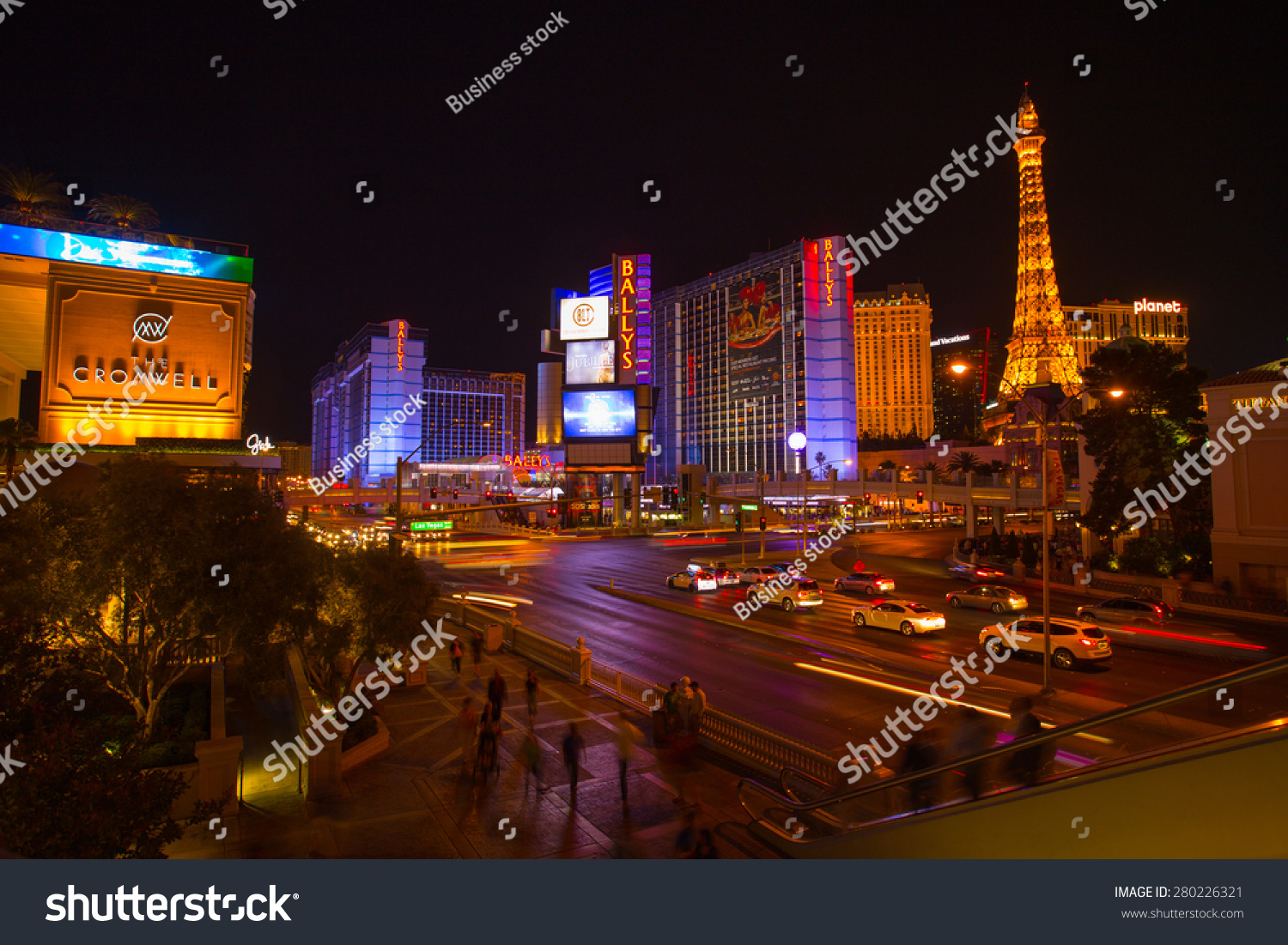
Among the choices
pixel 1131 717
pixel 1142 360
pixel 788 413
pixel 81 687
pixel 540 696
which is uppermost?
pixel 788 413

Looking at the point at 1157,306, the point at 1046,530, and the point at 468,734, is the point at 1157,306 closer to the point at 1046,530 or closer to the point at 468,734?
the point at 1046,530

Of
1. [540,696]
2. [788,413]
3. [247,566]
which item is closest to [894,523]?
[788,413]

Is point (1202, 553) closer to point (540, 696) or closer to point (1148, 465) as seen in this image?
point (1148, 465)

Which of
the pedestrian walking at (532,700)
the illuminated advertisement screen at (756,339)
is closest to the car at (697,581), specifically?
the pedestrian walking at (532,700)

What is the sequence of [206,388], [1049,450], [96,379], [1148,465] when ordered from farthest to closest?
[206,388] < [96,379] < [1148,465] < [1049,450]

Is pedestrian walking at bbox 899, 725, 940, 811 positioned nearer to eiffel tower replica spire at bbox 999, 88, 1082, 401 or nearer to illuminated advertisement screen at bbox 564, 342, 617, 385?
illuminated advertisement screen at bbox 564, 342, 617, 385

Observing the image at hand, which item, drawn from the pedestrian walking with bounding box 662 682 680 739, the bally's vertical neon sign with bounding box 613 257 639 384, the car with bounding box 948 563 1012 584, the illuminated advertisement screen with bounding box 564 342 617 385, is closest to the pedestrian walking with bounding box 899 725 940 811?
the pedestrian walking with bounding box 662 682 680 739

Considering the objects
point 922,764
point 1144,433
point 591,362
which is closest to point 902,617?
point 922,764
